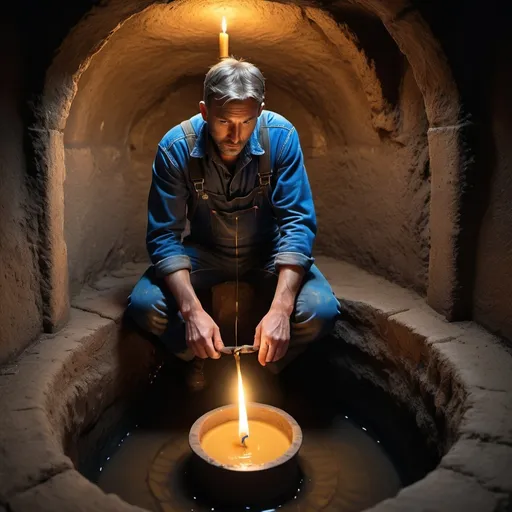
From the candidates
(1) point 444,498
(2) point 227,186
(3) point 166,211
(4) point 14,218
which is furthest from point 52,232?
(1) point 444,498

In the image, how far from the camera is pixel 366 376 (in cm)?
366

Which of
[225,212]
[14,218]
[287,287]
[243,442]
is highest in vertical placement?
[14,218]

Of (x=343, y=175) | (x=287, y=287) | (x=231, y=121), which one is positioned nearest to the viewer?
(x=231, y=121)

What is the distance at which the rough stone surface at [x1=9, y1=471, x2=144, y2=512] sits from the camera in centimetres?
188

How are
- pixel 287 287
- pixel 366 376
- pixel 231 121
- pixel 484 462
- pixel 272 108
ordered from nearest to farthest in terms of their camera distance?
pixel 484 462, pixel 231 121, pixel 287 287, pixel 366 376, pixel 272 108

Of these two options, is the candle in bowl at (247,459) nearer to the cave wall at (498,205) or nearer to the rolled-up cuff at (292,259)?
the rolled-up cuff at (292,259)

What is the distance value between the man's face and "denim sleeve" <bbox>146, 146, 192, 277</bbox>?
35 cm

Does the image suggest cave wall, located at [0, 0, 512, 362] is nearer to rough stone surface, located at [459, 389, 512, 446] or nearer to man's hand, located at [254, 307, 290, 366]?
Answer: rough stone surface, located at [459, 389, 512, 446]

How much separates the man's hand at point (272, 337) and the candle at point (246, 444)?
35cm

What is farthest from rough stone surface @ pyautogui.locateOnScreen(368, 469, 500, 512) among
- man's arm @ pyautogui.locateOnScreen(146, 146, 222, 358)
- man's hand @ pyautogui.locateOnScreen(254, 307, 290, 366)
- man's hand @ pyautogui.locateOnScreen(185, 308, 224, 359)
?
man's arm @ pyautogui.locateOnScreen(146, 146, 222, 358)

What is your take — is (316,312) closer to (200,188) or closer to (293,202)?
(293,202)

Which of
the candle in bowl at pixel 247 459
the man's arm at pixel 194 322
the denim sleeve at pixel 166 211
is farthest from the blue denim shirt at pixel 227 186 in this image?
the candle in bowl at pixel 247 459

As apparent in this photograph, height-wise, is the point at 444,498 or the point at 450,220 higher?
the point at 450,220

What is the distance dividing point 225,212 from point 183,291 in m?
0.58
